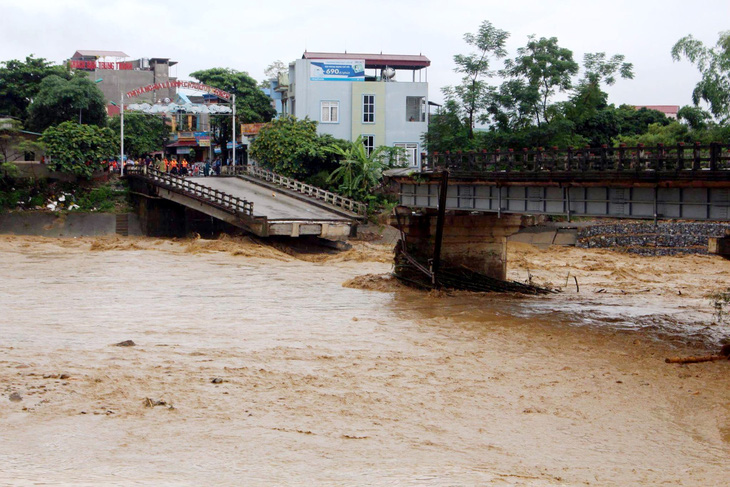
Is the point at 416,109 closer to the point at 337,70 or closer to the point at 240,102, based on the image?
the point at 337,70

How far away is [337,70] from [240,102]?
1203cm

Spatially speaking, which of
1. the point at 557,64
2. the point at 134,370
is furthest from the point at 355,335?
the point at 557,64

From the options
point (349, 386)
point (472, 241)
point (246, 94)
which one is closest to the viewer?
point (349, 386)

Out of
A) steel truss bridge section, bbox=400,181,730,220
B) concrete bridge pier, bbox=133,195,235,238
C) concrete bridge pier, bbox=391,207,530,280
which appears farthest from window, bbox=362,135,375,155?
concrete bridge pier, bbox=391,207,530,280

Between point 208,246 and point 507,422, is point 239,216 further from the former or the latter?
point 507,422

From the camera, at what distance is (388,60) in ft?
206

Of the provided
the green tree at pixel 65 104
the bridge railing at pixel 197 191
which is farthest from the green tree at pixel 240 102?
the bridge railing at pixel 197 191

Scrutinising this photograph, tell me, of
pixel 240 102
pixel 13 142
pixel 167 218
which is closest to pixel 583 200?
pixel 167 218

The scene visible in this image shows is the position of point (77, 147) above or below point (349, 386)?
above

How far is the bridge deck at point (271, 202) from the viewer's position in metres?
46.6

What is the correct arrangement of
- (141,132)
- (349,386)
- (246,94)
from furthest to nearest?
(246,94) < (141,132) < (349,386)

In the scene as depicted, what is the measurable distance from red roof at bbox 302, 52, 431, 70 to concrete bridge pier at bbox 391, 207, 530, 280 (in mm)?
29353

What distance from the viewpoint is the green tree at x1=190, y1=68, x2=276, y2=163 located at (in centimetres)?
6881

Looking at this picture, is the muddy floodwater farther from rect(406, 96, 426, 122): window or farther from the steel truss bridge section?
rect(406, 96, 426, 122): window
